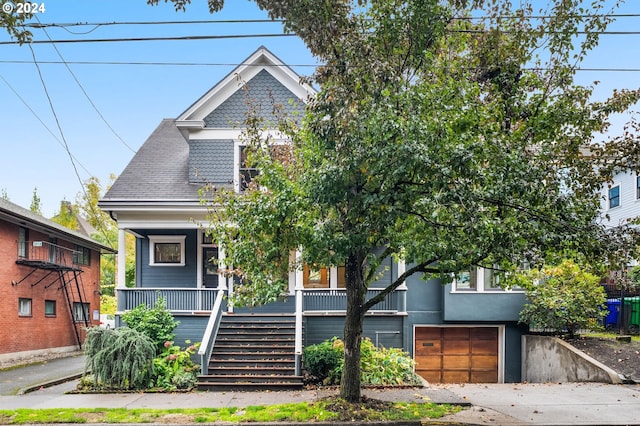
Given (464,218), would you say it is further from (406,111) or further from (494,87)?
(494,87)

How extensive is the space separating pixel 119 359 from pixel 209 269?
210 inches

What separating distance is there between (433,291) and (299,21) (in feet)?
33.9

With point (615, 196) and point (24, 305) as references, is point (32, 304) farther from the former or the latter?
point (615, 196)

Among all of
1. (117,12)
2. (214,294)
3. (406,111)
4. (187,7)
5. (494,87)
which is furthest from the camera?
(214,294)

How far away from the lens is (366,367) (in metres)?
12.3

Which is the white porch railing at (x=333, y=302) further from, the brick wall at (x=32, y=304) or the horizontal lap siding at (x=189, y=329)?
the brick wall at (x=32, y=304)

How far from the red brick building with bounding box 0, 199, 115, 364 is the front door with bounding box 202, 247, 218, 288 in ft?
28.8

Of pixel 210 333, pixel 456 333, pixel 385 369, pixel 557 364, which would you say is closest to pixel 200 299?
pixel 210 333

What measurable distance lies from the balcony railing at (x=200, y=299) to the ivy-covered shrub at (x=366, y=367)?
85.0 inches

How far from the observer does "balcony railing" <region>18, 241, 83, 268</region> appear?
853 inches

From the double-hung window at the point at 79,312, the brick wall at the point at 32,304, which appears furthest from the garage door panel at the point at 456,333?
the double-hung window at the point at 79,312

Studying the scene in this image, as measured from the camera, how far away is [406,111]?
8234mm

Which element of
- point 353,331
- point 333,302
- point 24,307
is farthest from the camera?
point 24,307

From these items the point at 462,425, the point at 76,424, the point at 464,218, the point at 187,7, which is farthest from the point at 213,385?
the point at 187,7
